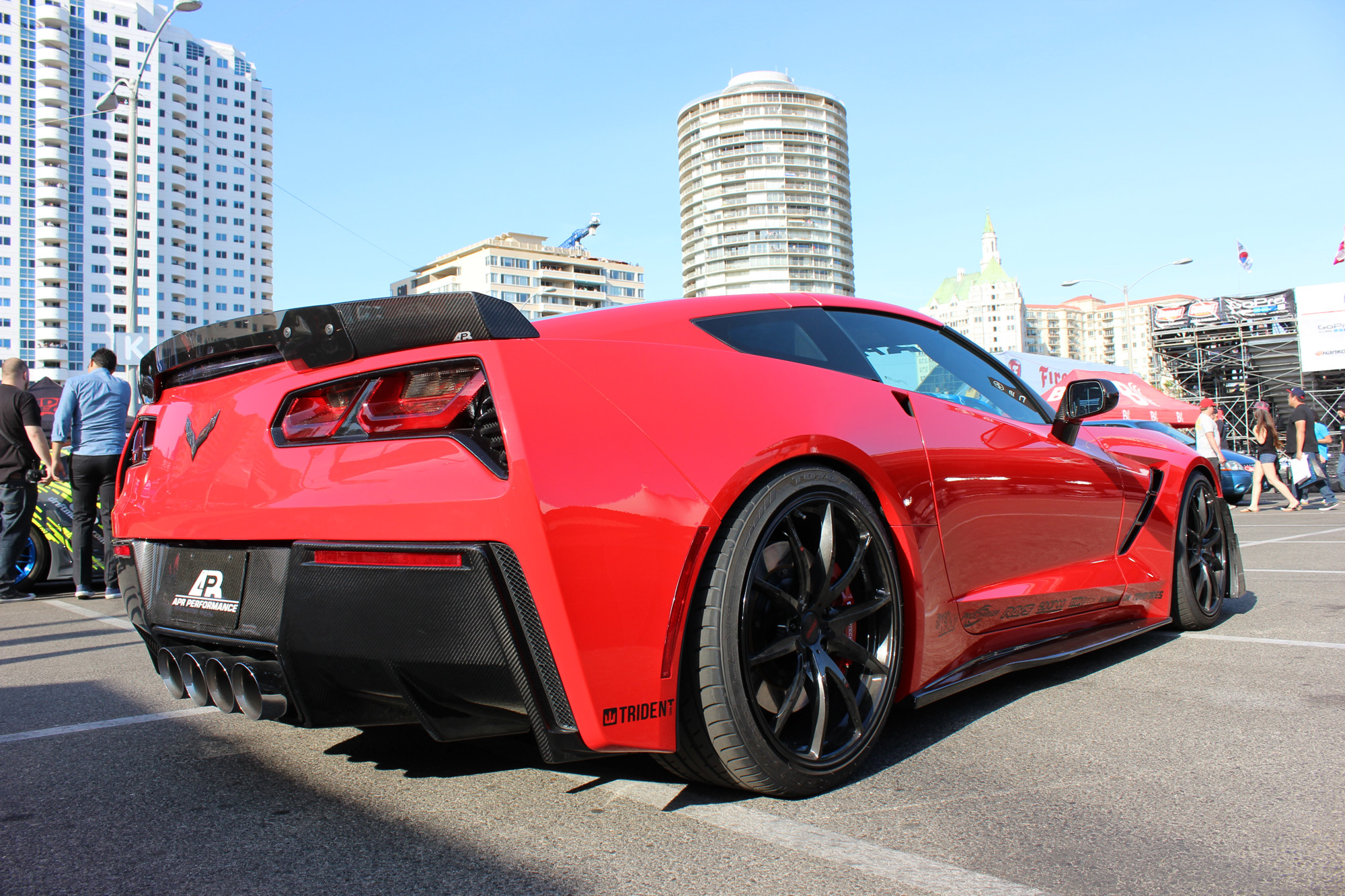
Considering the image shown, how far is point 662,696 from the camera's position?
1840mm

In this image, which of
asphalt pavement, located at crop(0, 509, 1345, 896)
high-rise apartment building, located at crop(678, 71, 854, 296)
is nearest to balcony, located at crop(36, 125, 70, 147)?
high-rise apartment building, located at crop(678, 71, 854, 296)

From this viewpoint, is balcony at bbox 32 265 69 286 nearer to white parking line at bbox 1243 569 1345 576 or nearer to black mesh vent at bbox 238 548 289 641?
white parking line at bbox 1243 569 1345 576

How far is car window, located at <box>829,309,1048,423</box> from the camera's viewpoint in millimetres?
2738

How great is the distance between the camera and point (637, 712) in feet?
5.88

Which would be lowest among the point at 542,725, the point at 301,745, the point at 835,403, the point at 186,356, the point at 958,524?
the point at 301,745

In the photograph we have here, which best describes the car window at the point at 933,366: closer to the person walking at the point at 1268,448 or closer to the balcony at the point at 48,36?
the person walking at the point at 1268,448

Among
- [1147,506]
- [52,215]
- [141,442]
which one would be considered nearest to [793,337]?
[141,442]

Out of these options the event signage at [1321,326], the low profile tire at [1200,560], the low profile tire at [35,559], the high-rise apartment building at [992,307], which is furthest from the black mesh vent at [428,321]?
the high-rise apartment building at [992,307]

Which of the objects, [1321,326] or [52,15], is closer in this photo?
[1321,326]

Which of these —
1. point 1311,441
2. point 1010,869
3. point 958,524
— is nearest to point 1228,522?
point 958,524

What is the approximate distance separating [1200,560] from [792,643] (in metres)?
2.87

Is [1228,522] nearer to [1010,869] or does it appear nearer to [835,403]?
[835,403]

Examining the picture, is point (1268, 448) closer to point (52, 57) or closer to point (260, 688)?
point (260, 688)

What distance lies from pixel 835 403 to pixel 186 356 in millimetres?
1698
